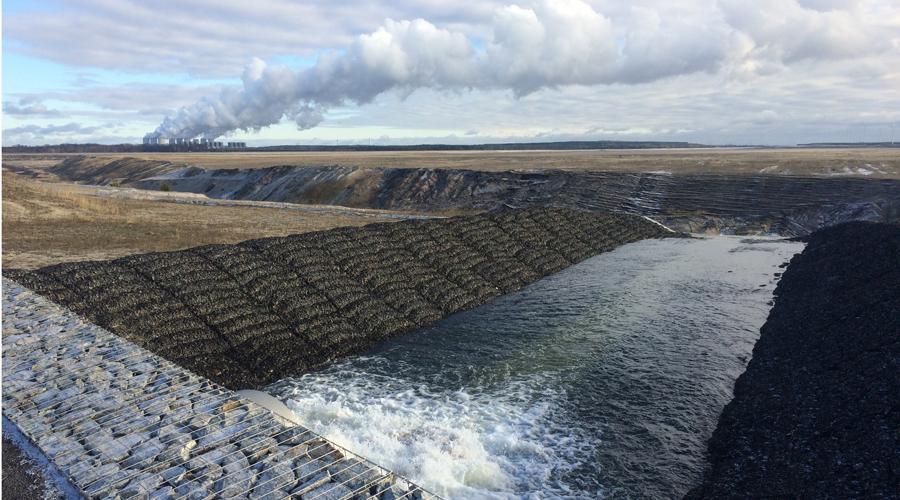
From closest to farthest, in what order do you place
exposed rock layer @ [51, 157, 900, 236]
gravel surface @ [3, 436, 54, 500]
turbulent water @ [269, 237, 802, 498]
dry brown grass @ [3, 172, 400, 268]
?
gravel surface @ [3, 436, 54, 500] → turbulent water @ [269, 237, 802, 498] → dry brown grass @ [3, 172, 400, 268] → exposed rock layer @ [51, 157, 900, 236]

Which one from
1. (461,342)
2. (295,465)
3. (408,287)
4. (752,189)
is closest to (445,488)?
(295,465)

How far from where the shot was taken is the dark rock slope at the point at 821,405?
1080 cm

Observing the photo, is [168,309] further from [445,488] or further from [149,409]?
[445,488]

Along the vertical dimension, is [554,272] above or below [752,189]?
below

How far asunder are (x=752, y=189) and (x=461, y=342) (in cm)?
5189

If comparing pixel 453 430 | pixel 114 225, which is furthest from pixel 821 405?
pixel 114 225

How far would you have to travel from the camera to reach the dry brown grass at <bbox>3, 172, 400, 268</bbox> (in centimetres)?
2433

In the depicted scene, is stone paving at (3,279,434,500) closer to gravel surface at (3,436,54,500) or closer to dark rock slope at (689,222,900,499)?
gravel surface at (3,436,54,500)

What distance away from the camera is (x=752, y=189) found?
59.2 m

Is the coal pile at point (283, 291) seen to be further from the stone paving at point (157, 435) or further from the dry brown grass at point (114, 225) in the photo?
the dry brown grass at point (114, 225)

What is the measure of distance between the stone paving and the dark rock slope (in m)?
7.71

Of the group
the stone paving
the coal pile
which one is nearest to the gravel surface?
the stone paving

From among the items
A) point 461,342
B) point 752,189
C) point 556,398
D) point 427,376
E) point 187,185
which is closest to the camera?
point 556,398

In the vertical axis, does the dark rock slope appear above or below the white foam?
above
